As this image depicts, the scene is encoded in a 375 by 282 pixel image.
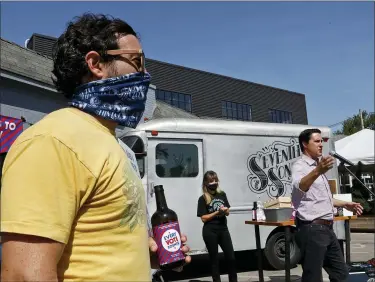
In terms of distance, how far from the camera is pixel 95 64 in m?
1.47

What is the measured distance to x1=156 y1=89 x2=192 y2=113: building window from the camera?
3234cm

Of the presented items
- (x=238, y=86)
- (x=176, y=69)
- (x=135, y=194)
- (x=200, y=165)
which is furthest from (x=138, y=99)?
(x=238, y=86)

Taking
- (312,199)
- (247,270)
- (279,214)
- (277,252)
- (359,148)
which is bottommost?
(247,270)

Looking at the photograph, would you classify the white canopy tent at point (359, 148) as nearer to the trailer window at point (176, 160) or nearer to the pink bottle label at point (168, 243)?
the trailer window at point (176, 160)

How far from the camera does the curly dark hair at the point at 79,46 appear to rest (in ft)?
4.81

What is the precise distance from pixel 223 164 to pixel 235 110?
98.7 ft

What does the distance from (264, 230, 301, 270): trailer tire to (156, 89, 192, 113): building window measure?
24.3 m

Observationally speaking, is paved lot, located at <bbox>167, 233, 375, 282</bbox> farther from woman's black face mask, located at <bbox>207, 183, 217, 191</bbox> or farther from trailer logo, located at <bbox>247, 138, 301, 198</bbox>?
woman's black face mask, located at <bbox>207, 183, 217, 191</bbox>

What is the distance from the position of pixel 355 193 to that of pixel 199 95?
20.1 metres

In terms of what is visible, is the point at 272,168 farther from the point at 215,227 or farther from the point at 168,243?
the point at 168,243

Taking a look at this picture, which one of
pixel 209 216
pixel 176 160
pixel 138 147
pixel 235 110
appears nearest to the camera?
pixel 209 216

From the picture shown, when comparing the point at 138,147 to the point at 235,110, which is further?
the point at 235,110

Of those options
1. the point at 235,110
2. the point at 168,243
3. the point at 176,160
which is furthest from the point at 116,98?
the point at 235,110

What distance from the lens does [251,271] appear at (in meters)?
8.51
